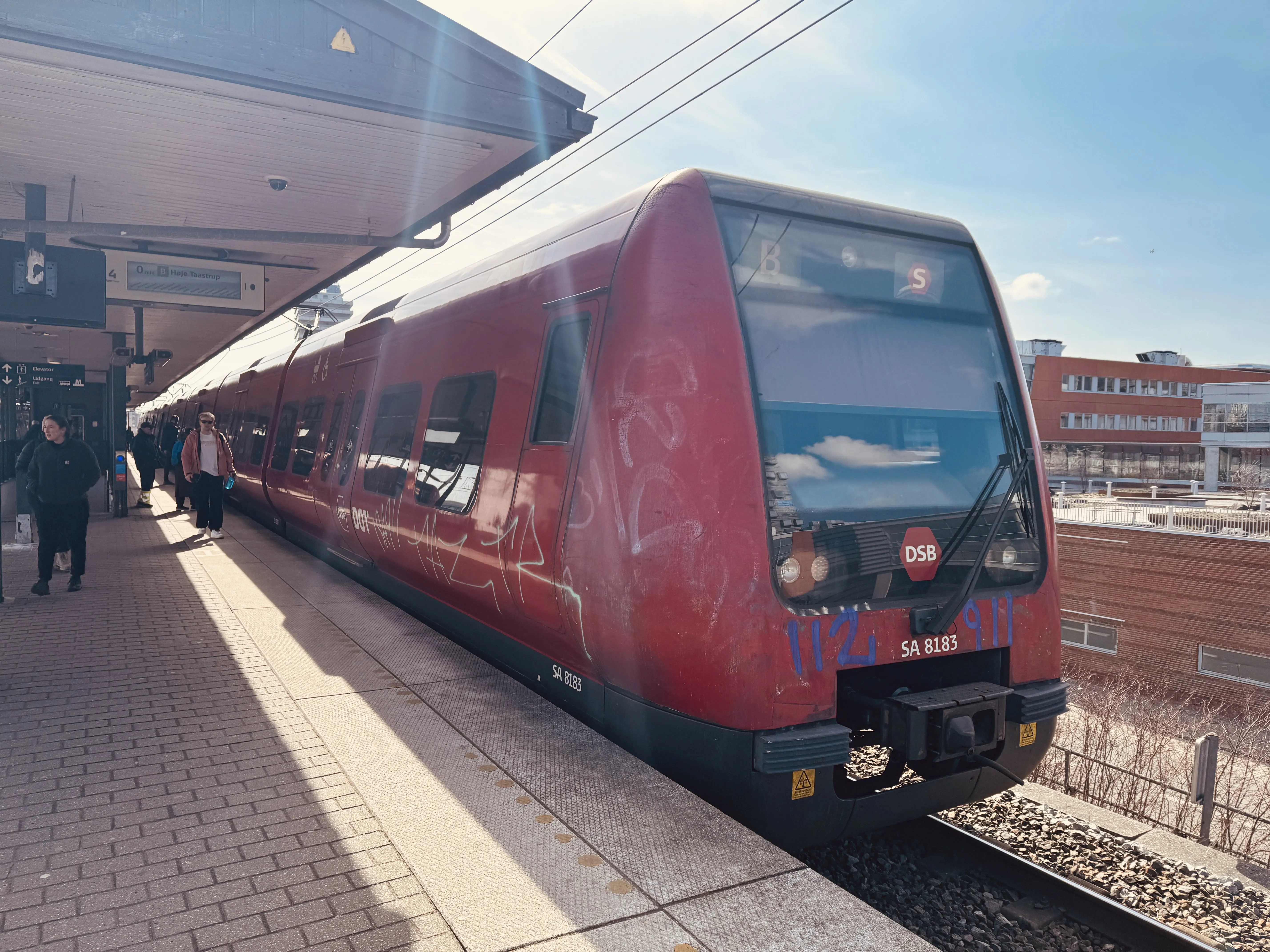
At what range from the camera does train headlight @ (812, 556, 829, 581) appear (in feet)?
12.1

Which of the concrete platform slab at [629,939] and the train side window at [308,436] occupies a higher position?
the train side window at [308,436]

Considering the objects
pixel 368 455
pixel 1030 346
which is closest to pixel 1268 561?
pixel 368 455

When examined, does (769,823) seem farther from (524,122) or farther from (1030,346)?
(1030,346)

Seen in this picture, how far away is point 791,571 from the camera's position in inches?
143

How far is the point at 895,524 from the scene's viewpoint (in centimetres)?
392

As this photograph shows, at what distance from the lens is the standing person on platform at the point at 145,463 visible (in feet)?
Answer: 58.3

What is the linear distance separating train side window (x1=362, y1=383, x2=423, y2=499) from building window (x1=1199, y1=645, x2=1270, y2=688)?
30.3 metres

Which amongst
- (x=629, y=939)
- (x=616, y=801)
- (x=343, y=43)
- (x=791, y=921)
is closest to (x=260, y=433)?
(x=343, y=43)

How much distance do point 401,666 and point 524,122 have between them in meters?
3.65

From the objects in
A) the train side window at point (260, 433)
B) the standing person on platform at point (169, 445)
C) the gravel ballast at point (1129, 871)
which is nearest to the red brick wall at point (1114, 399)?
the standing person on platform at point (169, 445)

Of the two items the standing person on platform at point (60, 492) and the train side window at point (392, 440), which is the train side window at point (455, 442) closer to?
the train side window at point (392, 440)

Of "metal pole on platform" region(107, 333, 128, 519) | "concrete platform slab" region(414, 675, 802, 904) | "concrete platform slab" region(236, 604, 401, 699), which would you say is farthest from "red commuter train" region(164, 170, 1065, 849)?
"metal pole on platform" region(107, 333, 128, 519)

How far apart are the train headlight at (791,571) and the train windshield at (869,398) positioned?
0.01 metres

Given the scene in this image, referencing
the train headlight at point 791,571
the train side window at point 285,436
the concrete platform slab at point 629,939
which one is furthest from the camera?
the train side window at point 285,436
